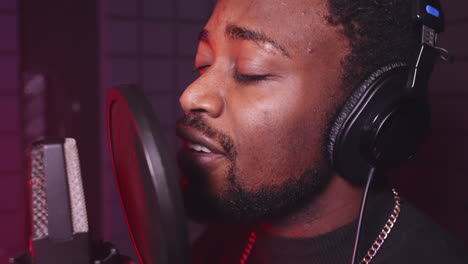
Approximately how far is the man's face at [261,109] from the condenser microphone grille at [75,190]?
0.85ft

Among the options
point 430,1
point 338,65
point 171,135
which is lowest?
point 171,135

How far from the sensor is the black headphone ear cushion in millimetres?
774

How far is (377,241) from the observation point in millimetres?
865

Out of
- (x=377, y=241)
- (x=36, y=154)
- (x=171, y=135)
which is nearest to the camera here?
(x=36, y=154)

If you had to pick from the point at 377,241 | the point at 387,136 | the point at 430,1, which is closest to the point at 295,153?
the point at 387,136

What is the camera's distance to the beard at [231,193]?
0.77m

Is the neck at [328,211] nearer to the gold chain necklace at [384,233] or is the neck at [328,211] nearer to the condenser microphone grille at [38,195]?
the gold chain necklace at [384,233]

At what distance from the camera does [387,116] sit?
75cm

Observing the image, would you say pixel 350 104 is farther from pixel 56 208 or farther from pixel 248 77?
pixel 56 208

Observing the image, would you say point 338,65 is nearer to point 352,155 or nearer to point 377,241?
point 352,155

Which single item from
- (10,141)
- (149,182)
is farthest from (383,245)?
(10,141)

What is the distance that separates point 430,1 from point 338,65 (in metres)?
0.24

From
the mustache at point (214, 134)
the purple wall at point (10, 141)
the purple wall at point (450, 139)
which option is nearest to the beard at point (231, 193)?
the mustache at point (214, 134)

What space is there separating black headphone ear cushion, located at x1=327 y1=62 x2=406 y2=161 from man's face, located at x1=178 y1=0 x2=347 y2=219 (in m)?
0.02
